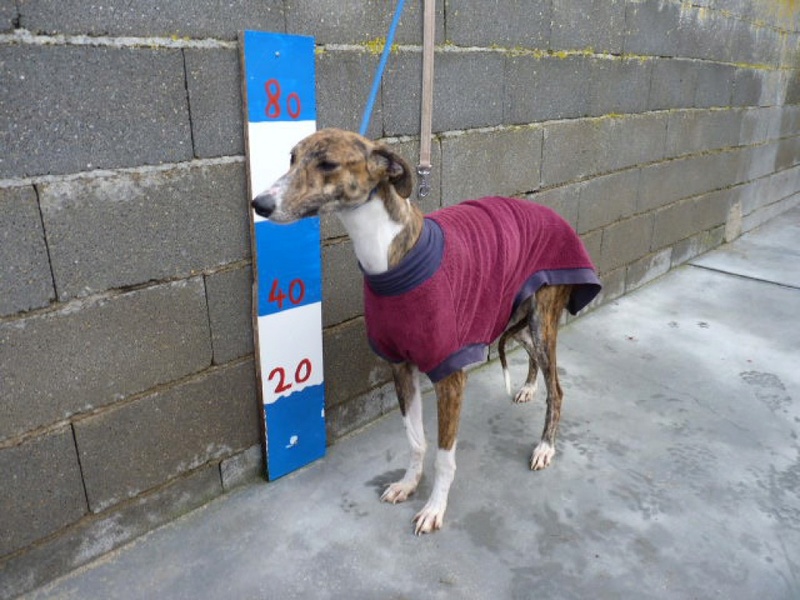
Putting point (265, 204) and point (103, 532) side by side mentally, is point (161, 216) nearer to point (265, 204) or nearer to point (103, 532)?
point (265, 204)

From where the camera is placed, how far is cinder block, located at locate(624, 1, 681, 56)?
412 cm

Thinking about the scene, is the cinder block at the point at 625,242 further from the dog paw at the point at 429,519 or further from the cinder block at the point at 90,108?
the cinder block at the point at 90,108

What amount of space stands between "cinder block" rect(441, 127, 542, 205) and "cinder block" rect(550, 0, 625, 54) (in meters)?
0.59

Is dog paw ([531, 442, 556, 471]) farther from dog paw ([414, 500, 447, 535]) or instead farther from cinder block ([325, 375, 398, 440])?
cinder block ([325, 375, 398, 440])

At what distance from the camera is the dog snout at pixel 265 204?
1794mm

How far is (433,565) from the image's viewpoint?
2.19m

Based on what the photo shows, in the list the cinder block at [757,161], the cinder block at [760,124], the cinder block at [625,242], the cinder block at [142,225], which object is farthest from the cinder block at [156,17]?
the cinder block at [757,161]

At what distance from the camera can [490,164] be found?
3.38 m

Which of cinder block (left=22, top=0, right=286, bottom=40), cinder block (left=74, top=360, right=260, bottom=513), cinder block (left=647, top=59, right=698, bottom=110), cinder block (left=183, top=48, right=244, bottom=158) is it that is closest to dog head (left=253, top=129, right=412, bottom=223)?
cinder block (left=183, top=48, right=244, bottom=158)

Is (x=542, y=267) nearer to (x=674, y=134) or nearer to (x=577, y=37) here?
(x=577, y=37)

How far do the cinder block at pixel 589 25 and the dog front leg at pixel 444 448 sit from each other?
2330mm

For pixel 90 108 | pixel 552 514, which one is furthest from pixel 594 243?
pixel 90 108

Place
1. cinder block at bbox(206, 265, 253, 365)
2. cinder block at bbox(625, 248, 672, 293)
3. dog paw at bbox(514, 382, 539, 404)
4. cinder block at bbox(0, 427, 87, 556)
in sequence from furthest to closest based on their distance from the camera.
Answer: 1. cinder block at bbox(625, 248, 672, 293)
2. dog paw at bbox(514, 382, 539, 404)
3. cinder block at bbox(206, 265, 253, 365)
4. cinder block at bbox(0, 427, 87, 556)

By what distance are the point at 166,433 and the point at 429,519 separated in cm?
107
